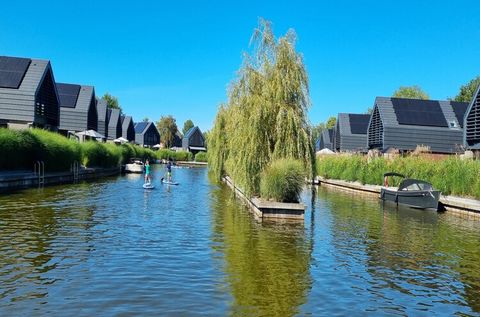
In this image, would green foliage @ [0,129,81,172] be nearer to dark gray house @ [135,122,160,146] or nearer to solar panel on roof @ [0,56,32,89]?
solar panel on roof @ [0,56,32,89]

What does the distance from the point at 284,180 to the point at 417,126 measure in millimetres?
35873

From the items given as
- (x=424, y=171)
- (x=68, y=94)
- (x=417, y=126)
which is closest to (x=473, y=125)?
(x=417, y=126)

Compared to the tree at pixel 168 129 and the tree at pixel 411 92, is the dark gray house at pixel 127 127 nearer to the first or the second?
the tree at pixel 168 129

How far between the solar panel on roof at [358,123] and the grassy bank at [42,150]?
37.8 m

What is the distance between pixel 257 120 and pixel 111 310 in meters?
14.2

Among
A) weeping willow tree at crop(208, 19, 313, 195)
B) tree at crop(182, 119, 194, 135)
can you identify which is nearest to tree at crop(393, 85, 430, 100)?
weeping willow tree at crop(208, 19, 313, 195)

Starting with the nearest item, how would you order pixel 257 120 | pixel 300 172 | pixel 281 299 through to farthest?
pixel 281 299, pixel 300 172, pixel 257 120

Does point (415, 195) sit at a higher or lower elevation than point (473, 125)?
lower

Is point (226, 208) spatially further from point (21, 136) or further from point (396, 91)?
Result: point (396, 91)

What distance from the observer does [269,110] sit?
2138cm

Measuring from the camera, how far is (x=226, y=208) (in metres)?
22.6

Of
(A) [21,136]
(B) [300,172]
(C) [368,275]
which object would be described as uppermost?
(A) [21,136]

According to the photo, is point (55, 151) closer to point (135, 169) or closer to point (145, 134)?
point (135, 169)

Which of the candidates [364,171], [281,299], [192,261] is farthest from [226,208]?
[364,171]
